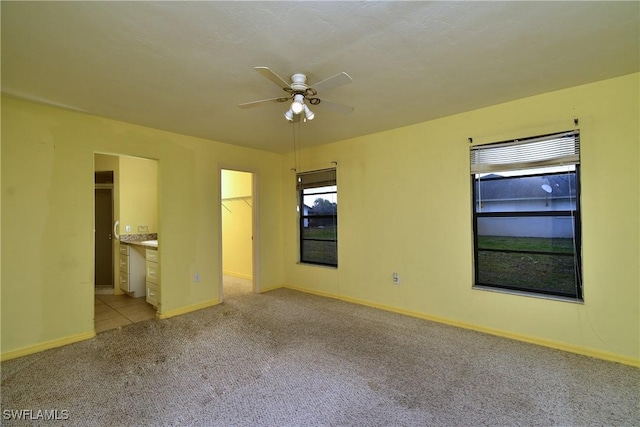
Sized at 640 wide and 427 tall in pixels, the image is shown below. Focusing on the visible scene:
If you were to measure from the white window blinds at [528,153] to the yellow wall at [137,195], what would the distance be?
4.84m

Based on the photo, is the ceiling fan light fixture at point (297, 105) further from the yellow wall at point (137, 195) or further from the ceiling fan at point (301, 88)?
the yellow wall at point (137, 195)

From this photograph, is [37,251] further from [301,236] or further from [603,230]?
[603,230]

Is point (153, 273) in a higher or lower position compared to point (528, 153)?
lower

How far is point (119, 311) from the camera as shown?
4.11 metres

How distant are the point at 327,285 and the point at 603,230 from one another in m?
3.45

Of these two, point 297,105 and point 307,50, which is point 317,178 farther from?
point 307,50

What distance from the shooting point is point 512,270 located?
318 cm

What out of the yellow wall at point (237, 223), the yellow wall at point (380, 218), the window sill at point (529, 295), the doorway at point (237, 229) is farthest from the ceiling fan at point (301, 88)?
the yellow wall at point (237, 223)

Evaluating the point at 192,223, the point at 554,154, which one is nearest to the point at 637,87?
the point at 554,154

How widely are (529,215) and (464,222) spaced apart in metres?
0.63

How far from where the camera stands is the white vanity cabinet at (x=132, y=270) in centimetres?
474

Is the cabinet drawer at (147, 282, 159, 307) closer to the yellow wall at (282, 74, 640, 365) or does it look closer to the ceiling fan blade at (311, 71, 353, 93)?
the yellow wall at (282, 74, 640, 365)

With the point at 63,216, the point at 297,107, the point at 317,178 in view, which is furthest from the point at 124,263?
the point at 297,107

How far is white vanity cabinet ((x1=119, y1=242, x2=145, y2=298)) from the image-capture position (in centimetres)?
Result: 474
